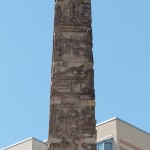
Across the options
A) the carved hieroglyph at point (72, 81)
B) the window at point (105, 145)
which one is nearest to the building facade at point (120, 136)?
the window at point (105, 145)

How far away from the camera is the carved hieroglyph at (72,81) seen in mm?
10125

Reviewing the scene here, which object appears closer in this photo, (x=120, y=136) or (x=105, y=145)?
(x=105, y=145)

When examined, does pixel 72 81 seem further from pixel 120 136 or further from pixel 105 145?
pixel 120 136

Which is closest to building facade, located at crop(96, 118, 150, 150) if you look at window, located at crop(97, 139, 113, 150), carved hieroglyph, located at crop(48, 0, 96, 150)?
window, located at crop(97, 139, 113, 150)

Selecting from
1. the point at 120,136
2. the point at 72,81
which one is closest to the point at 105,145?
the point at 120,136

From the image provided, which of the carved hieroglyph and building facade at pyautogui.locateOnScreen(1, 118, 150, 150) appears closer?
the carved hieroglyph

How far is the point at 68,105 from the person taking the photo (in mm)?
10375

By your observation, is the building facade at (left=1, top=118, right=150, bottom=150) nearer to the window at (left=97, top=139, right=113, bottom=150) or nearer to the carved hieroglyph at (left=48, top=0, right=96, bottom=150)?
the window at (left=97, top=139, right=113, bottom=150)

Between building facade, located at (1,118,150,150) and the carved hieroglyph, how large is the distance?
22.2m

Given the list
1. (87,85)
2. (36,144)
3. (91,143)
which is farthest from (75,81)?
(36,144)

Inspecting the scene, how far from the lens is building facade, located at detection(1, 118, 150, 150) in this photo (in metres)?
33.1

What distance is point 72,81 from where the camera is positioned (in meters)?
10.6

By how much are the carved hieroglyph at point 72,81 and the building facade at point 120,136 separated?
22.2 metres

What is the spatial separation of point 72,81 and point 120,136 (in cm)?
2313
